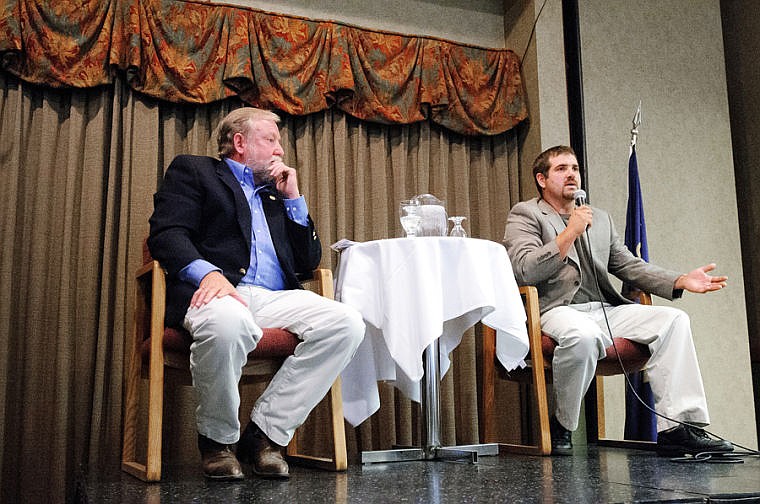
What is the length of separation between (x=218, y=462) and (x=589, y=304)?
1.55 metres

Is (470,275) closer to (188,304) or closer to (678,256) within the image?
(188,304)

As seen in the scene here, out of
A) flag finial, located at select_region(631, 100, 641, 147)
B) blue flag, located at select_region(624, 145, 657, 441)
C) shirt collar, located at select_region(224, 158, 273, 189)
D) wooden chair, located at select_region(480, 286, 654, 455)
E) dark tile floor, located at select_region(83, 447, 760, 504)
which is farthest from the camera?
flag finial, located at select_region(631, 100, 641, 147)

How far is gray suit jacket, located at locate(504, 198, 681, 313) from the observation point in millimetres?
2777

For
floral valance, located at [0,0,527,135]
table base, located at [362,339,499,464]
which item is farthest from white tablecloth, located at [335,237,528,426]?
floral valance, located at [0,0,527,135]

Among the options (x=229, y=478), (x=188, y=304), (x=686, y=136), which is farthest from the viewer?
(x=686, y=136)

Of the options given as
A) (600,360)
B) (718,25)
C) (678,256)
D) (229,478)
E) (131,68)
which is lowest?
(229,478)

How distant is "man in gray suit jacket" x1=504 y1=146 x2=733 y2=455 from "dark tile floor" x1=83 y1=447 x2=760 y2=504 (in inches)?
9.9

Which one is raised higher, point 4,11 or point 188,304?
point 4,11

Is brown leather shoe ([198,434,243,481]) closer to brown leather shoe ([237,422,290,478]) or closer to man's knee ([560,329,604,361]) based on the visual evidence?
brown leather shoe ([237,422,290,478])

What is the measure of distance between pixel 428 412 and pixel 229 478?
800mm

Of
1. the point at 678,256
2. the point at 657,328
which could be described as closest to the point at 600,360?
the point at 657,328

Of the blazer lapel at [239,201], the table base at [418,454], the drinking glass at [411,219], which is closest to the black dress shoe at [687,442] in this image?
the table base at [418,454]

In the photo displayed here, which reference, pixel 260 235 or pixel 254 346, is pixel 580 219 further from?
pixel 254 346

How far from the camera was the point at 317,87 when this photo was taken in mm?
3443
